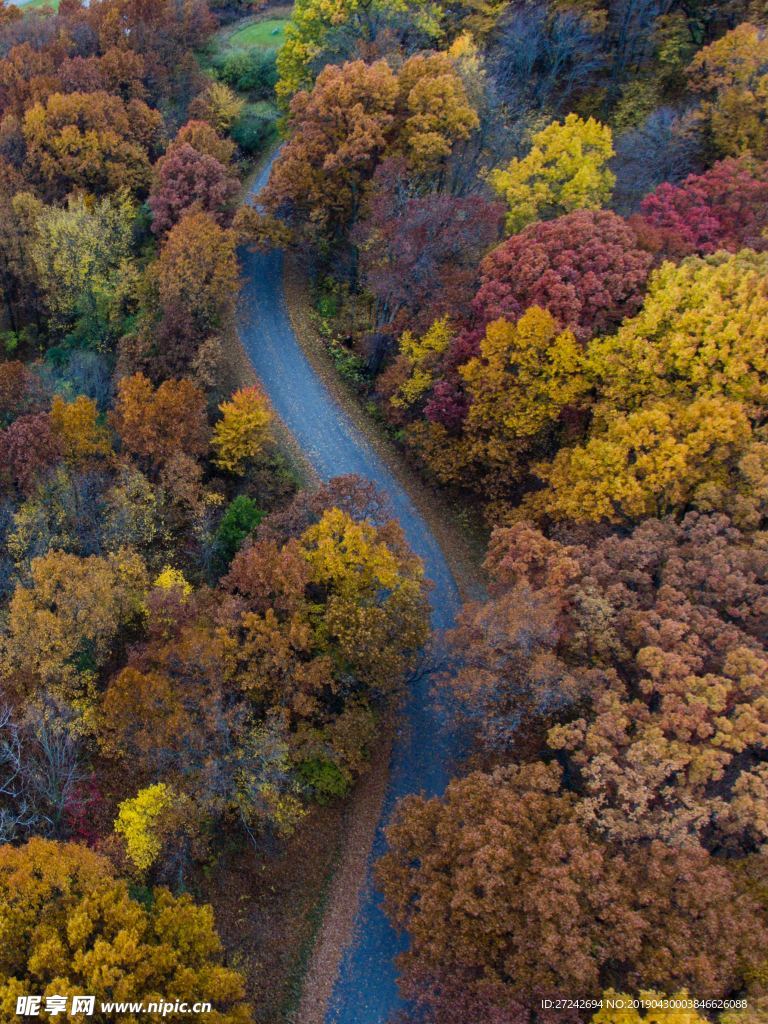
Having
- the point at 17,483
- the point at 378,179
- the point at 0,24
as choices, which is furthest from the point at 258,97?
the point at 17,483

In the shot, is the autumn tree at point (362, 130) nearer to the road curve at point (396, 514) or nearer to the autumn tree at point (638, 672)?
the road curve at point (396, 514)

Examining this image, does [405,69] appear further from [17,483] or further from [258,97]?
[17,483]

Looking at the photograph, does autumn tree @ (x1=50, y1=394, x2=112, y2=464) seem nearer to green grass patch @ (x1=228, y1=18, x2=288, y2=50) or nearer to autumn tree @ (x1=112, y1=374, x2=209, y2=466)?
autumn tree @ (x1=112, y1=374, x2=209, y2=466)

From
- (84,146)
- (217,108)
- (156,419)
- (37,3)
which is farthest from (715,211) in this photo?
(37,3)

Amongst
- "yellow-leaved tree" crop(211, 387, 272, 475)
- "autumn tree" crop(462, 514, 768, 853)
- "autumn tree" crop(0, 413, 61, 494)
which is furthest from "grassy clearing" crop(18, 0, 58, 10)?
"autumn tree" crop(462, 514, 768, 853)

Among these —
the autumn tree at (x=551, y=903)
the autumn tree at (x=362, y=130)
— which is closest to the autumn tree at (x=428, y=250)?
the autumn tree at (x=362, y=130)
